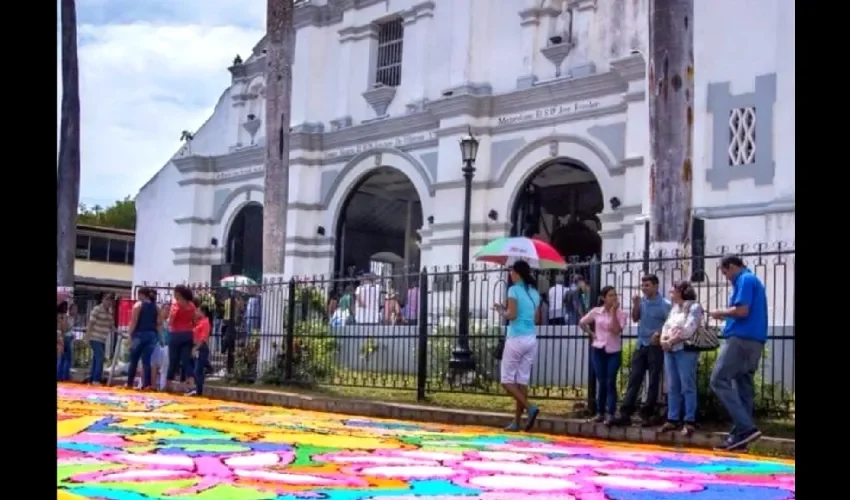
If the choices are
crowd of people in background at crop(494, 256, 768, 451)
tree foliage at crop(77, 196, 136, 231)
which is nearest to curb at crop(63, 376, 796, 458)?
crowd of people in background at crop(494, 256, 768, 451)

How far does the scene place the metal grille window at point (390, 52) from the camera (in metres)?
22.5

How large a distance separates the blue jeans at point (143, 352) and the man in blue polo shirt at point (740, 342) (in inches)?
358

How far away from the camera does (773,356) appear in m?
9.09

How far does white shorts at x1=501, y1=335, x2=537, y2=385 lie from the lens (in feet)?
30.5

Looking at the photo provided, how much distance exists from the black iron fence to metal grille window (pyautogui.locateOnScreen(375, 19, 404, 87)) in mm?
8070

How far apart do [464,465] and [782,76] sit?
29.6ft

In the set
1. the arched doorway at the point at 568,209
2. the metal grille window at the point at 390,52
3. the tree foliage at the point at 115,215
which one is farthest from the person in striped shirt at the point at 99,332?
the tree foliage at the point at 115,215

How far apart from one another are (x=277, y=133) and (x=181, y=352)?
3.61 metres

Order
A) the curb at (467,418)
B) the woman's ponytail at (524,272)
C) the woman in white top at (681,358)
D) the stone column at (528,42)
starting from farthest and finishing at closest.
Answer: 1. the stone column at (528,42)
2. the woman's ponytail at (524,272)
3. the woman in white top at (681,358)
4. the curb at (467,418)

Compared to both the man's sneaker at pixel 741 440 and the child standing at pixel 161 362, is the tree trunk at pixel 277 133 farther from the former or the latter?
the man's sneaker at pixel 741 440

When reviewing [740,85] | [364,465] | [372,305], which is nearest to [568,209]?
[740,85]

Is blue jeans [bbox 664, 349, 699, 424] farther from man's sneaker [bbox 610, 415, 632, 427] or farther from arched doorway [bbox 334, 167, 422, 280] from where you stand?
arched doorway [bbox 334, 167, 422, 280]
